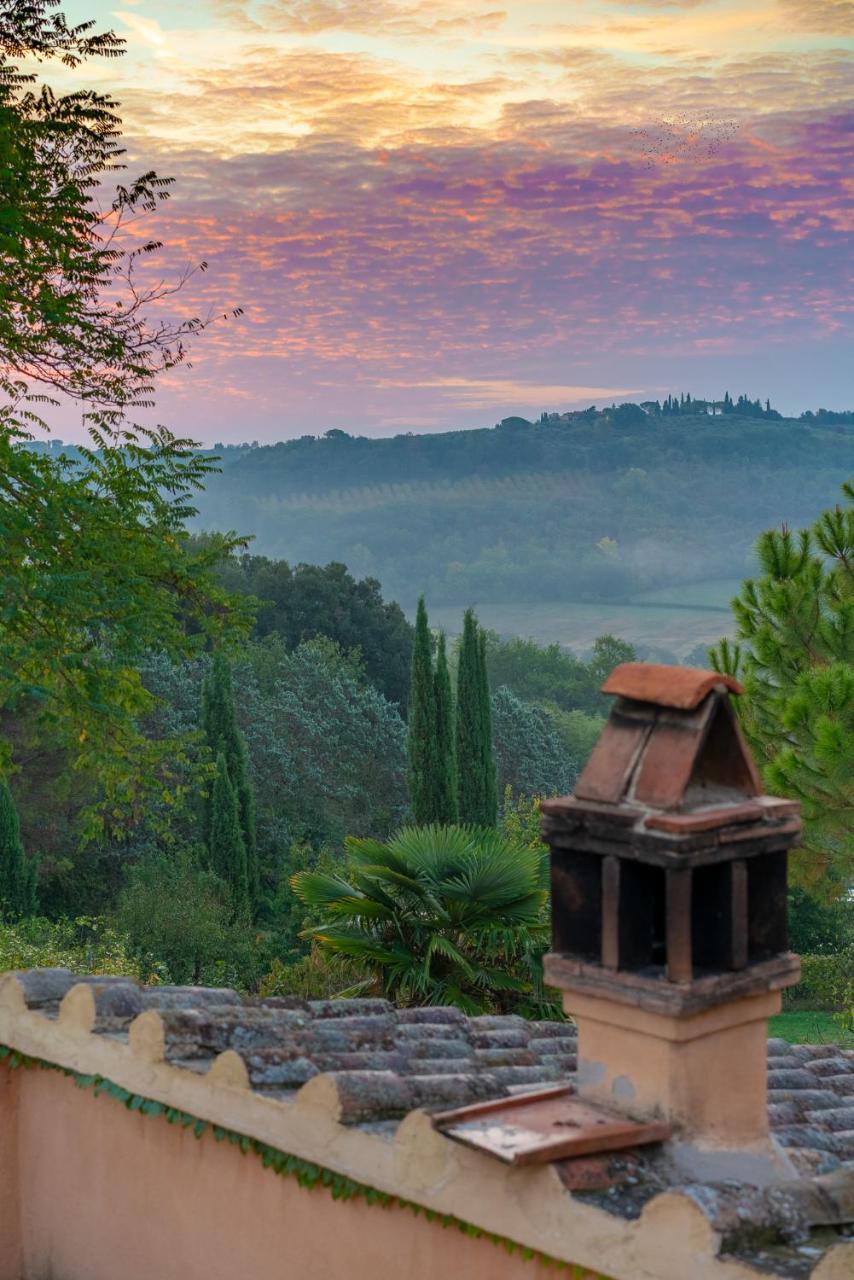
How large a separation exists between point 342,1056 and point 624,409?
4139 inches

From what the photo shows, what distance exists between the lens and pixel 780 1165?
3625 millimetres

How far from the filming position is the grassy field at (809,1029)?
23594 mm

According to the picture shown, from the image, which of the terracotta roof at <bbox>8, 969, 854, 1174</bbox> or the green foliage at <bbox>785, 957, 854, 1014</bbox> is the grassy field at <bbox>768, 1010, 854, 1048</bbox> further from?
the terracotta roof at <bbox>8, 969, 854, 1174</bbox>

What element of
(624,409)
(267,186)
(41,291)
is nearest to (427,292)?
(267,186)

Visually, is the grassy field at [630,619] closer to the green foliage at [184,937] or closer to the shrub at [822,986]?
the shrub at [822,986]

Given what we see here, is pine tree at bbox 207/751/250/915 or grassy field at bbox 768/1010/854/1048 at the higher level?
pine tree at bbox 207/751/250/915

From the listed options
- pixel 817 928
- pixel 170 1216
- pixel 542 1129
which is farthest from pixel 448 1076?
pixel 817 928

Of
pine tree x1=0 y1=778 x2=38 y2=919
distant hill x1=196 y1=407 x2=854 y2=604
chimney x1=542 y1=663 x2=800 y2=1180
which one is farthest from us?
distant hill x1=196 y1=407 x2=854 y2=604

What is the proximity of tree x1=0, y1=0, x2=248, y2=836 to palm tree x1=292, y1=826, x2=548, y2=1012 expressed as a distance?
2.38 metres

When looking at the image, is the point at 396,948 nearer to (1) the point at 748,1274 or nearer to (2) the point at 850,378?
(1) the point at 748,1274

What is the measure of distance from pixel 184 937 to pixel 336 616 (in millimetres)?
18016

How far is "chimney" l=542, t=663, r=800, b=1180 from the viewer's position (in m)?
3.47

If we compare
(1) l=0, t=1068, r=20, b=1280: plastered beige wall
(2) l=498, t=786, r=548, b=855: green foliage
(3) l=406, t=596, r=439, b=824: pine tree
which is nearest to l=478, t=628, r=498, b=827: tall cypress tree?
(2) l=498, t=786, r=548, b=855: green foliage

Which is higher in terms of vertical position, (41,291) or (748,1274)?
(41,291)
